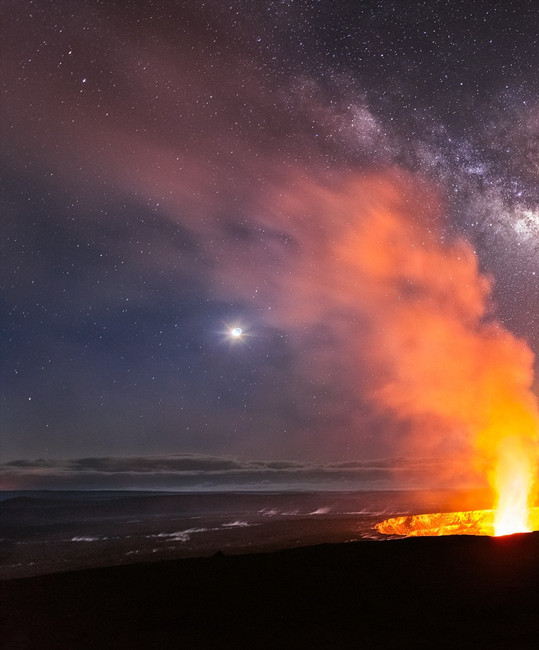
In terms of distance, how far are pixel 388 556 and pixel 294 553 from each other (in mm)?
3024

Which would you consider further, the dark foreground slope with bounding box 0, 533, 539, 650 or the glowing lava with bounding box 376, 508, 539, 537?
the glowing lava with bounding box 376, 508, 539, 537

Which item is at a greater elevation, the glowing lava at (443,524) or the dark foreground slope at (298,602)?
the dark foreground slope at (298,602)

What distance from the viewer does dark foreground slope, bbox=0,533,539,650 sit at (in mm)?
8586

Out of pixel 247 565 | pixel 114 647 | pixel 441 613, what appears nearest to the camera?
pixel 114 647

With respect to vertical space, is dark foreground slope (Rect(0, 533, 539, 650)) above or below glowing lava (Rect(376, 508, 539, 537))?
above

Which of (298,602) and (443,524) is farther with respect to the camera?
(443,524)

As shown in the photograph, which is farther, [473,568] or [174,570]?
[174,570]

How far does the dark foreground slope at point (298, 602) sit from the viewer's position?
28.2 feet

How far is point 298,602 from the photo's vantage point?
10781 mm

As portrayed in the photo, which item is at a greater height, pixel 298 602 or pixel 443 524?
pixel 298 602

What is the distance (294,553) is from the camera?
1620 centimetres

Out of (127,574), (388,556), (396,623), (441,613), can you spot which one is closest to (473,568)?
(388,556)

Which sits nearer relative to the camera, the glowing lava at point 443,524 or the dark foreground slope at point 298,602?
the dark foreground slope at point 298,602

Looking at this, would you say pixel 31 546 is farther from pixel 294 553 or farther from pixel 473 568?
pixel 473 568
